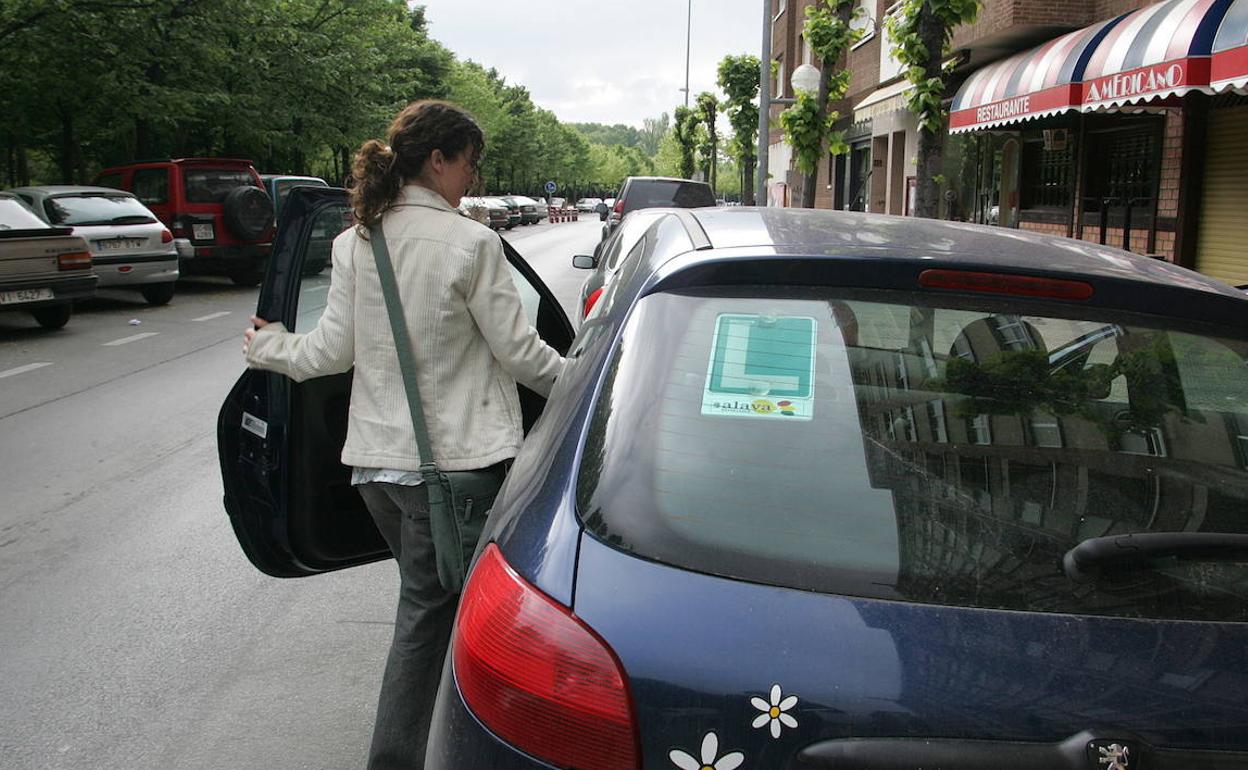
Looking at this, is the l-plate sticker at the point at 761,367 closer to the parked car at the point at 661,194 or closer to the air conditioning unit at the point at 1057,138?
the air conditioning unit at the point at 1057,138

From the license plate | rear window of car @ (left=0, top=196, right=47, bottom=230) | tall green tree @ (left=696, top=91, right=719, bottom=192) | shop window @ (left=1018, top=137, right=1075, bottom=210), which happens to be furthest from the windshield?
tall green tree @ (left=696, top=91, right=719, bottom=192)

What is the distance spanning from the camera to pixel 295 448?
2.99m

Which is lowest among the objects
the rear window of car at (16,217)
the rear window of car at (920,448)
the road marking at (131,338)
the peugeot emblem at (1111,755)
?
the road marking at (131,338)

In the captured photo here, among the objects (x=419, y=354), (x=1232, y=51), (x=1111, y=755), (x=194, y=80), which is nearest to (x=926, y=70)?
(x=1232, y=51)

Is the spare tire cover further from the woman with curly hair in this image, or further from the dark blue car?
the dark blue car

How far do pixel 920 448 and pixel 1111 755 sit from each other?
1.72 feet

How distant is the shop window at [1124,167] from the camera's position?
42.8 ft

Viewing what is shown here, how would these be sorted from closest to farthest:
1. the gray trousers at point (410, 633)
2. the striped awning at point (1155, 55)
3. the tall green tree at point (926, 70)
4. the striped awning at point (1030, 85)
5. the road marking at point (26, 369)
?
1. the gray trousers at point (410, 633)
2. the striped awning at point (1155, 55)
3. the road marking at point (26, 369)
4. the tall green tree at point (926, 70)
5. the striped awning at point (1030, 85)

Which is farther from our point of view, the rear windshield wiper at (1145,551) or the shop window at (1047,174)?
the shop window at (1047,174)

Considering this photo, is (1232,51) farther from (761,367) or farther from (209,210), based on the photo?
(209,210)

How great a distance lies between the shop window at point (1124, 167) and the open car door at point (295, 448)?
40.1ft

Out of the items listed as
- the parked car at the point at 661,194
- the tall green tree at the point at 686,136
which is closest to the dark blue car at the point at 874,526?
the parked car at the point at 661,194

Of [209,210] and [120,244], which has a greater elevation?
[209,210]

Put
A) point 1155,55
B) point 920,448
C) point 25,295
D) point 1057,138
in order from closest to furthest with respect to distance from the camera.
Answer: point 920,448 < point 1155,55 < point 25,295 < point 1057,138
